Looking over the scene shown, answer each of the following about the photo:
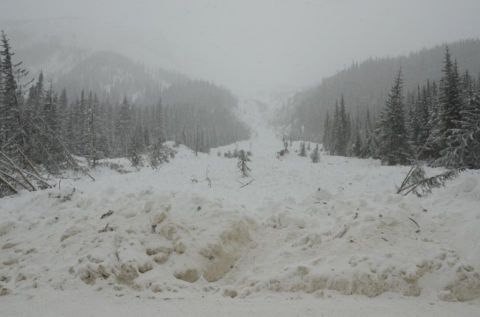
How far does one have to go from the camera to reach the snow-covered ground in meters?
5.16

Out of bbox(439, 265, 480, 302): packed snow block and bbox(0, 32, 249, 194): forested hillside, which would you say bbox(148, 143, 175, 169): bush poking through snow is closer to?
bbox(0, 32, 249, 194): forested hillside

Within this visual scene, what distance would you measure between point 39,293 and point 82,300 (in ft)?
3.28

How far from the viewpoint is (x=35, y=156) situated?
27766 millimetres

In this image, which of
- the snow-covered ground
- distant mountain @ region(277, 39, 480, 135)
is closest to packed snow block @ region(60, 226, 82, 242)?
the snow-covered ground

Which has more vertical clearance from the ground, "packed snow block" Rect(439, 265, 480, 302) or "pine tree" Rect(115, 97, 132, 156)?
"pine tree" Rect(115, 97, 132, 156)

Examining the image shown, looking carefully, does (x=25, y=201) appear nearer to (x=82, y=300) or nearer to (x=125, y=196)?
(x=125, y=196)

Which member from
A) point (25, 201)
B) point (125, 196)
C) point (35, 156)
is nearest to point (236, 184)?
point (125, 196)

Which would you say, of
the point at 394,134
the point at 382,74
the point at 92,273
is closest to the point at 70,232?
the point at 92,273

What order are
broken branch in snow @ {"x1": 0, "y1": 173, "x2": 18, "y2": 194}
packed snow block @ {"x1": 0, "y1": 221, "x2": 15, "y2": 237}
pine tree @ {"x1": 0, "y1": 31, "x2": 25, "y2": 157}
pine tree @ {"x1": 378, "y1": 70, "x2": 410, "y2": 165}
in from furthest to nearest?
pine tree @ {"x1": 378, "y1": 70, "x2": 410, "y2": 165}
pine tree @ {"x1": 0, "y1": 31, "x2": 25, "y2": 157}
broken branch in snow @ {"x1": 0, "y1": 173, "x2": 18, "y2": 194}
packed snow block @ {"x1": 0, "y1": 221, "x2": 15, "y2": 237}

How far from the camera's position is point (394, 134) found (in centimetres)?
3338

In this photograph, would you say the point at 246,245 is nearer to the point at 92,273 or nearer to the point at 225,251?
the point at 225,251

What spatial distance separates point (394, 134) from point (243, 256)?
32.3m

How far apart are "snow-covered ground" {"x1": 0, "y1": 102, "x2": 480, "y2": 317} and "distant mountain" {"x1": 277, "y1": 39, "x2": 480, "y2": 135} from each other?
138 metres

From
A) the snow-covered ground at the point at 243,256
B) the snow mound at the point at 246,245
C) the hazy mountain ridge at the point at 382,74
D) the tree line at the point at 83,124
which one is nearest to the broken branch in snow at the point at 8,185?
the tree line at the point at 83,124
